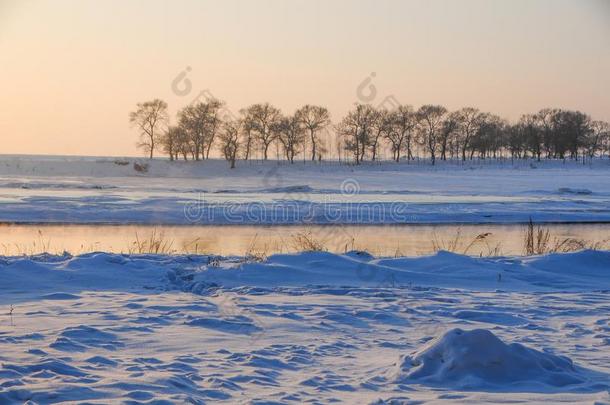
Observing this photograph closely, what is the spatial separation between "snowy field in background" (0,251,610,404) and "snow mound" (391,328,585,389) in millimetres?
12

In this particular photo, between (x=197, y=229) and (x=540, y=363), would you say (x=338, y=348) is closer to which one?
(x=540, y=363)

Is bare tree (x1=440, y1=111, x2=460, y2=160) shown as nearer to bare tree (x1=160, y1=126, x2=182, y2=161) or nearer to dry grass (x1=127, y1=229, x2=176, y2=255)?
bare tree (x1=160, y1=126, x2=182, y2=161)

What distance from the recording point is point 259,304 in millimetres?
9312

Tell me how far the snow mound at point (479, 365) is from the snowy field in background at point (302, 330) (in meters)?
0.01

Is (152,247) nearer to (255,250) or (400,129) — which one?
(255,250)

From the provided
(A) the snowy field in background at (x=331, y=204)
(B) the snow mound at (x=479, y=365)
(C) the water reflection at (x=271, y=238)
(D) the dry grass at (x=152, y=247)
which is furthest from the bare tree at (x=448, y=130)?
(B) the snow mound at (x=479, y=365)

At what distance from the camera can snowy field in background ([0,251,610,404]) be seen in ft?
18.8

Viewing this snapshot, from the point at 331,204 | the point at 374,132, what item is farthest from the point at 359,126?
the point at 331,204

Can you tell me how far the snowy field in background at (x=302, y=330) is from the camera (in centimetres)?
574

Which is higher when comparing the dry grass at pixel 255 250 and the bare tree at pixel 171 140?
the bare tree at pixel 171 140

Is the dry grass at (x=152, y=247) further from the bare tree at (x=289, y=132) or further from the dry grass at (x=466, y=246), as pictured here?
the bare tree at (x=289, y=132)

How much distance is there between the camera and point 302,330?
26.0ft

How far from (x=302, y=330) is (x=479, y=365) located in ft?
7.48

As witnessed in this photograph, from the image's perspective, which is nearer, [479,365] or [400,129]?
[479,365]
